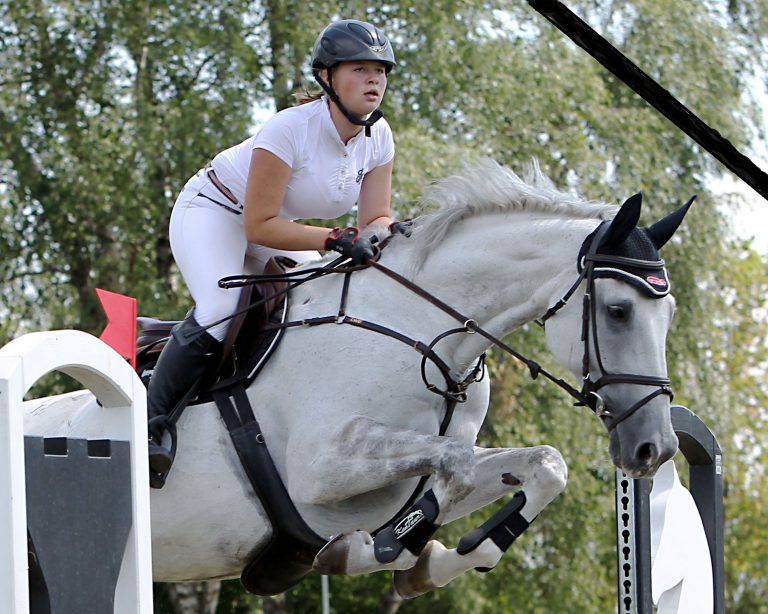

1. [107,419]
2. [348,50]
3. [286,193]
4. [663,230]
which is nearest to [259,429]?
[286,193]

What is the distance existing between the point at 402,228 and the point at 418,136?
8529mm

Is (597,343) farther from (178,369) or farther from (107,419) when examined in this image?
(107,419)

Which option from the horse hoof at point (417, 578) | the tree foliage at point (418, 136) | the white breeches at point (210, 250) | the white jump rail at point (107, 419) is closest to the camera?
the white jump rail at point (107, 419)

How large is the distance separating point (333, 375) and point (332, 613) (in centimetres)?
1523

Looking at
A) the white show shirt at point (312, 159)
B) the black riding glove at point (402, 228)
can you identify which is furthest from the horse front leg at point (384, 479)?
the white show shirt at point (312, 159)

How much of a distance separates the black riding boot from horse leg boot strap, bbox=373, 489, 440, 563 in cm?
85

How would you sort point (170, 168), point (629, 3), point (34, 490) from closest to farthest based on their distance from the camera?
point (34, 490)
point (170, 168)
point (629, 3)

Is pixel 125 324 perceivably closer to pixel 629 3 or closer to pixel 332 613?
pixel 629 3

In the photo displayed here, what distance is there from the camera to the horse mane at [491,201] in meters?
4.25

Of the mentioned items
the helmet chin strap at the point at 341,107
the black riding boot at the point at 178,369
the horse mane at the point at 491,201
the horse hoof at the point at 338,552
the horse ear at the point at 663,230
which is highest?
the helmet chin strap at the point at 341,107

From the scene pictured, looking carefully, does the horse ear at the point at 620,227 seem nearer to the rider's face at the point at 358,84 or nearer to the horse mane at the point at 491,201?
the horse mane at the point at 491,201

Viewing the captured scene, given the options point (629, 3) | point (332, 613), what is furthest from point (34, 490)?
point (332, 613)

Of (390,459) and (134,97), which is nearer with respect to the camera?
(390,459)

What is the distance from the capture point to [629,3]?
50.3 feet
